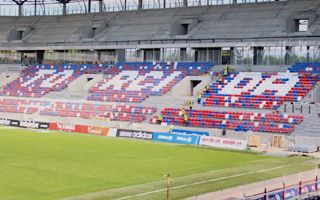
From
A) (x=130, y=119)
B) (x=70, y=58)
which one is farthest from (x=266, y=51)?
(x=70, y=58)

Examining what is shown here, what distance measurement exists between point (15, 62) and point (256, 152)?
185 ft

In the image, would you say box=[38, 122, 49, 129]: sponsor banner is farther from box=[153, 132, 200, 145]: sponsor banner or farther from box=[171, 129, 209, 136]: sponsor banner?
box=[171, 129, 209, 136]: sponsor banner

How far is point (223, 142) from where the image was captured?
148 feet

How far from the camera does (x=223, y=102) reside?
58.7 m

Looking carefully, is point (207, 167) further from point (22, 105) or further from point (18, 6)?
point (18, 6)

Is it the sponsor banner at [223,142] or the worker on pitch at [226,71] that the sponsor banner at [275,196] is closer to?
the sponsor banner at [223,142]

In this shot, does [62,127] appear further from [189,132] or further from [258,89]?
[258,89]

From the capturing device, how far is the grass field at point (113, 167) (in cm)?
2594

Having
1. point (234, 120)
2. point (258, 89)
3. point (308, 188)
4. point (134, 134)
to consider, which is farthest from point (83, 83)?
point (308, 188)

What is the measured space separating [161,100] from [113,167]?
101 feet

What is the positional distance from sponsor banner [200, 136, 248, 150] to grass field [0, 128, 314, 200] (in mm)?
1886

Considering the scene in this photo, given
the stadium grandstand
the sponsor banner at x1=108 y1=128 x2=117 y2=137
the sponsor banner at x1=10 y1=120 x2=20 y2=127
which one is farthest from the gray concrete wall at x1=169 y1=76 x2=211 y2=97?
the sponsor banner at x1=10 y1=120 x2=20 y2=127

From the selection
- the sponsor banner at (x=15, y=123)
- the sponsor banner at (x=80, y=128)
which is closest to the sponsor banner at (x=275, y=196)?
the sponsor banner at (x=80, y=128)

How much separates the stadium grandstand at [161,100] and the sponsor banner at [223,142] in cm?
10
